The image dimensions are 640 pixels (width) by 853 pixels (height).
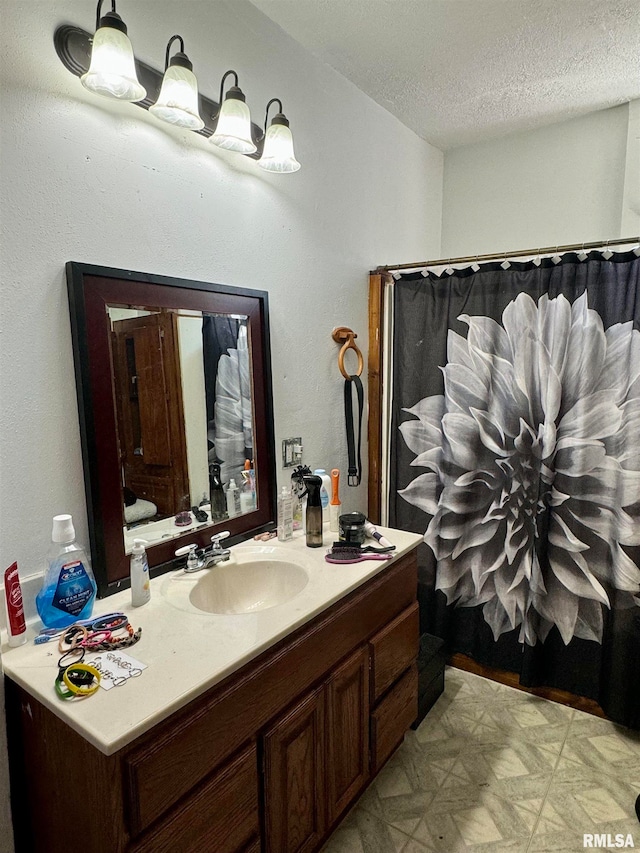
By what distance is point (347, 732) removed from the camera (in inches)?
55.6

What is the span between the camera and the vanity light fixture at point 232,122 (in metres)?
1.43

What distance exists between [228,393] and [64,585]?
0.76 m

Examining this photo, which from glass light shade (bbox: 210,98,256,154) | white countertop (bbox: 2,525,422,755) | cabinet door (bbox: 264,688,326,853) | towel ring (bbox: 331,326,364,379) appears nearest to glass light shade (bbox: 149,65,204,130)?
glass light shade (bbox: 210,98,256,154)

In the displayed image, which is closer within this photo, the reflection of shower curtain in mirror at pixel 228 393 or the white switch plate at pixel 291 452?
the reflection of shower curtain in mirror at pixel 228 393

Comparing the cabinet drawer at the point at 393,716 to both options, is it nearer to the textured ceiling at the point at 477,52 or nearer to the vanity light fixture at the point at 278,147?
the vanity light fixture at the point at 278,147

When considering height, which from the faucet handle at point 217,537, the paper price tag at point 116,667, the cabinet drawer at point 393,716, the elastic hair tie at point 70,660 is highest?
the faucet handle at point 217,537

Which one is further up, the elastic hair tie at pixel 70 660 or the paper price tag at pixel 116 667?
the elastic hair tie at pixel 70 660

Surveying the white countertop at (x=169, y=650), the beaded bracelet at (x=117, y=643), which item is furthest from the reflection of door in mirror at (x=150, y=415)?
the beaded bracelet at (x=117, y=643)

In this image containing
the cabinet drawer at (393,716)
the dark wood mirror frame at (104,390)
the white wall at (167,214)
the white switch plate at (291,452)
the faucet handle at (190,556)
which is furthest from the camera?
the white switch plate at (291,452)

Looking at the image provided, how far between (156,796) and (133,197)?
4.55 ft

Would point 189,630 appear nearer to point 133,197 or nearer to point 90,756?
point 90,756

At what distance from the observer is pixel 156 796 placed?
35.4 inches

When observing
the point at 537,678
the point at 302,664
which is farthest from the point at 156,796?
the point at 537,678

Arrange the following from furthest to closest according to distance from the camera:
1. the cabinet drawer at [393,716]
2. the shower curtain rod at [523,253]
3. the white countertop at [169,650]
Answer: the shower curtain rod at [523,253] < the cabinet drawer at [393,716] < the white countertop at [169,650]
